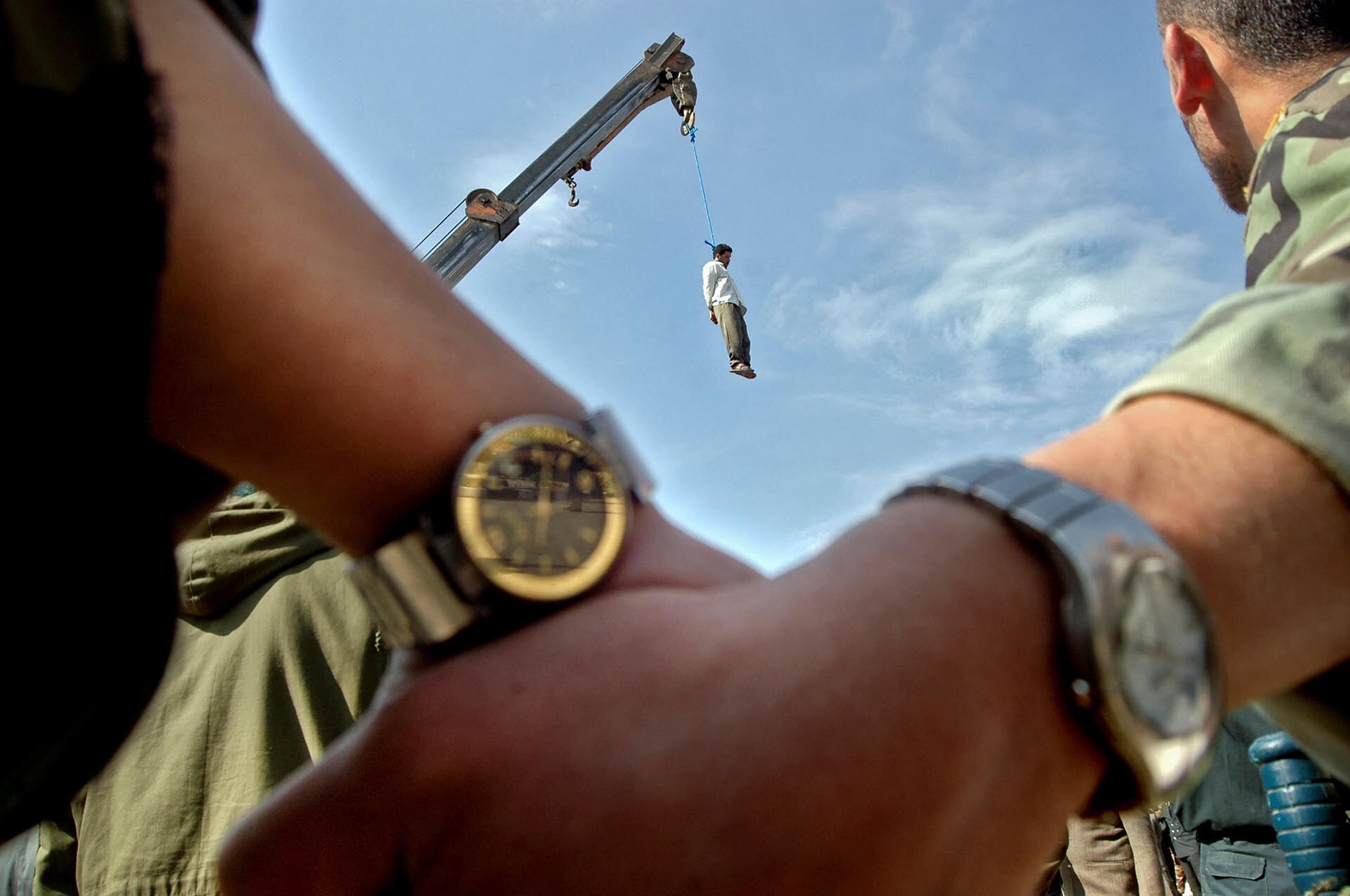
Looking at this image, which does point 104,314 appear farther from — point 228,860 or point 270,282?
point 228,860

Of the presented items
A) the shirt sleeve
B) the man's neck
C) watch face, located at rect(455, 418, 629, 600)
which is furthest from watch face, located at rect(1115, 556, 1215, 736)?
the man's neck

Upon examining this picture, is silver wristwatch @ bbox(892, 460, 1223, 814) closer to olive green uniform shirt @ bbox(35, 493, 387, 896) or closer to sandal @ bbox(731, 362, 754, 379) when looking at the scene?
olive green uniform shirt @ bbox(35, 493, 387, 896)

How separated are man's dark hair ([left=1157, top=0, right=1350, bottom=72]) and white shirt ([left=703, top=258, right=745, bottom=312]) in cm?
707

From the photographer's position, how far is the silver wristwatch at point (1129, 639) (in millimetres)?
465

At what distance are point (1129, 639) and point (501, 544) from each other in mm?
376

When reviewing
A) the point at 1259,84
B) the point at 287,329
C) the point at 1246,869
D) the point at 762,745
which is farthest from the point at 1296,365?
the point at 1246,869

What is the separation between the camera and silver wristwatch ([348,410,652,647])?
0.56 meters

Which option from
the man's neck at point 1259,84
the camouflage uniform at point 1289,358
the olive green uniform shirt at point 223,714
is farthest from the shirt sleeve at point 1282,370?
the olive green uniform shirt at point 223,714

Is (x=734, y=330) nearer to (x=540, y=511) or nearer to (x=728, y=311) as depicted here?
(x=728, y=311)

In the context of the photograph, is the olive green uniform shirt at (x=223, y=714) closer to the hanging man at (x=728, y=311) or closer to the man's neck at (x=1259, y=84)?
the man's neck at (x=1259, y=84)

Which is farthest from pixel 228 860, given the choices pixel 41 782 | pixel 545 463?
pixel 545 463

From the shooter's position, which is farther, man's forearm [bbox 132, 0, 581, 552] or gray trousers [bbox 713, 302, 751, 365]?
gray trousers [bbox 713, 302, 751, 365]

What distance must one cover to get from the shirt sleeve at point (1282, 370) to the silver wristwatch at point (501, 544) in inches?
15.2

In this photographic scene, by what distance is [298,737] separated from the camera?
1807 mm
